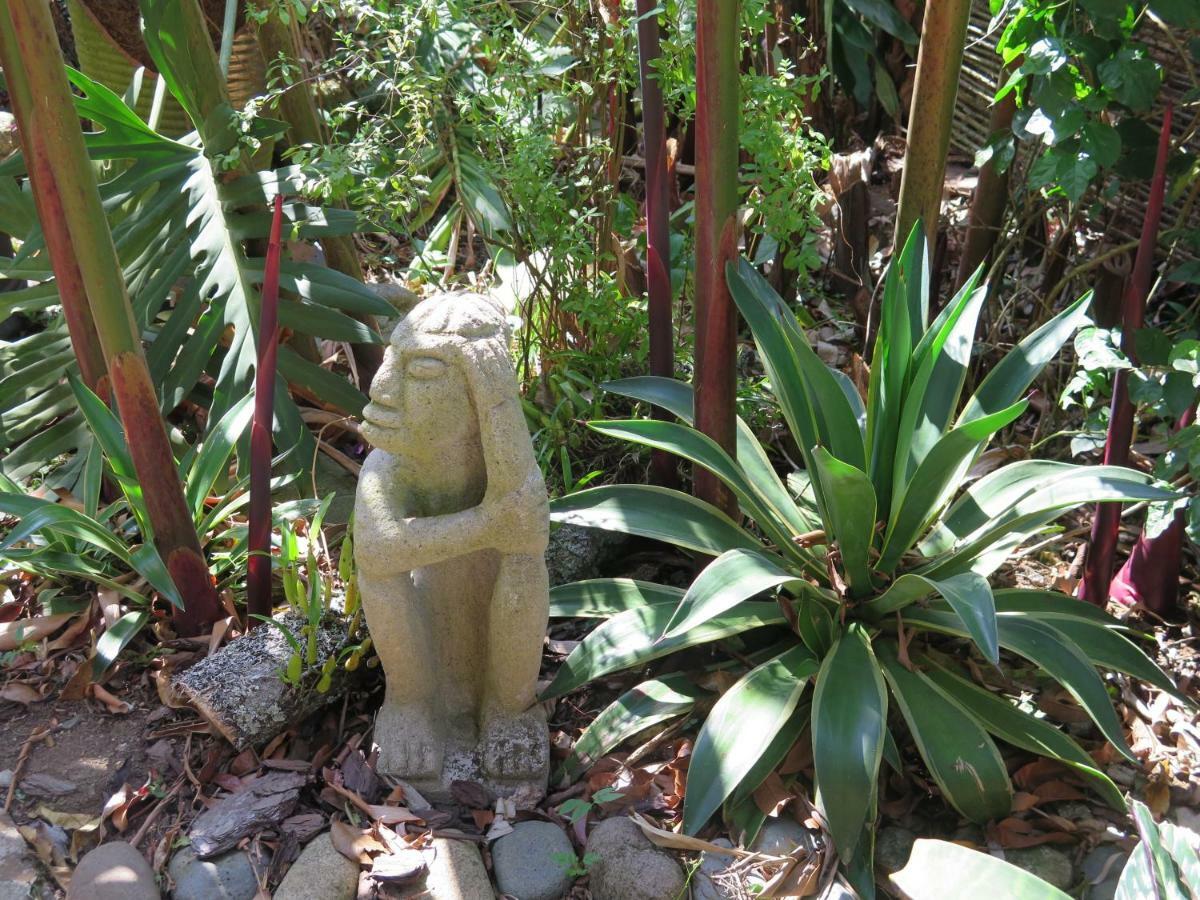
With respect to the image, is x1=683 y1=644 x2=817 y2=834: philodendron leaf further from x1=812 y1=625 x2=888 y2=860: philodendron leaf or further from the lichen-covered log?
the lichen-covered log

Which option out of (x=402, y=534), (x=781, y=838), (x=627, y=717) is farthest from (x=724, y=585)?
(x=402, y=534)

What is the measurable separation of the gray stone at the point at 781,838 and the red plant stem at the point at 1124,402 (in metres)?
0.98

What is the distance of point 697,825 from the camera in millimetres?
2109

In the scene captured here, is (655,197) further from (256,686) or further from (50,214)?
(256,686)

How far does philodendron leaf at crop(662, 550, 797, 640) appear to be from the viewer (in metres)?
2.13

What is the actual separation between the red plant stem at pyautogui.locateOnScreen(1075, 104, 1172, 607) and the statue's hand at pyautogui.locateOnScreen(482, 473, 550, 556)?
4.57 feet

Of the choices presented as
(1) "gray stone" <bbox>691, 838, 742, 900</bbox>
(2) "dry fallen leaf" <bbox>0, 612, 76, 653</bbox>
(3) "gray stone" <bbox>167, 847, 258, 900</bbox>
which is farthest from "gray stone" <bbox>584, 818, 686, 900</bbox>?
(2) "dry fallen leaf" <bbox>0, 612, 76, 653</bbox>

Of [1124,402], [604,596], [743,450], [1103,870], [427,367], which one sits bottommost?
[1103,870]

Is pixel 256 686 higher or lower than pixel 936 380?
lower

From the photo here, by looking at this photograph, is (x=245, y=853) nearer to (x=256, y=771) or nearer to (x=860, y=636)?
(x=256, y=771)

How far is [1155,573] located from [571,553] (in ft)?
4.85

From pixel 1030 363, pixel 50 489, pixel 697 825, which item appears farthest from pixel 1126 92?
pixel 50 489

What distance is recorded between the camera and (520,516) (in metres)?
2.08

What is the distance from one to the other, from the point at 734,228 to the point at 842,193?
1.60 metres
